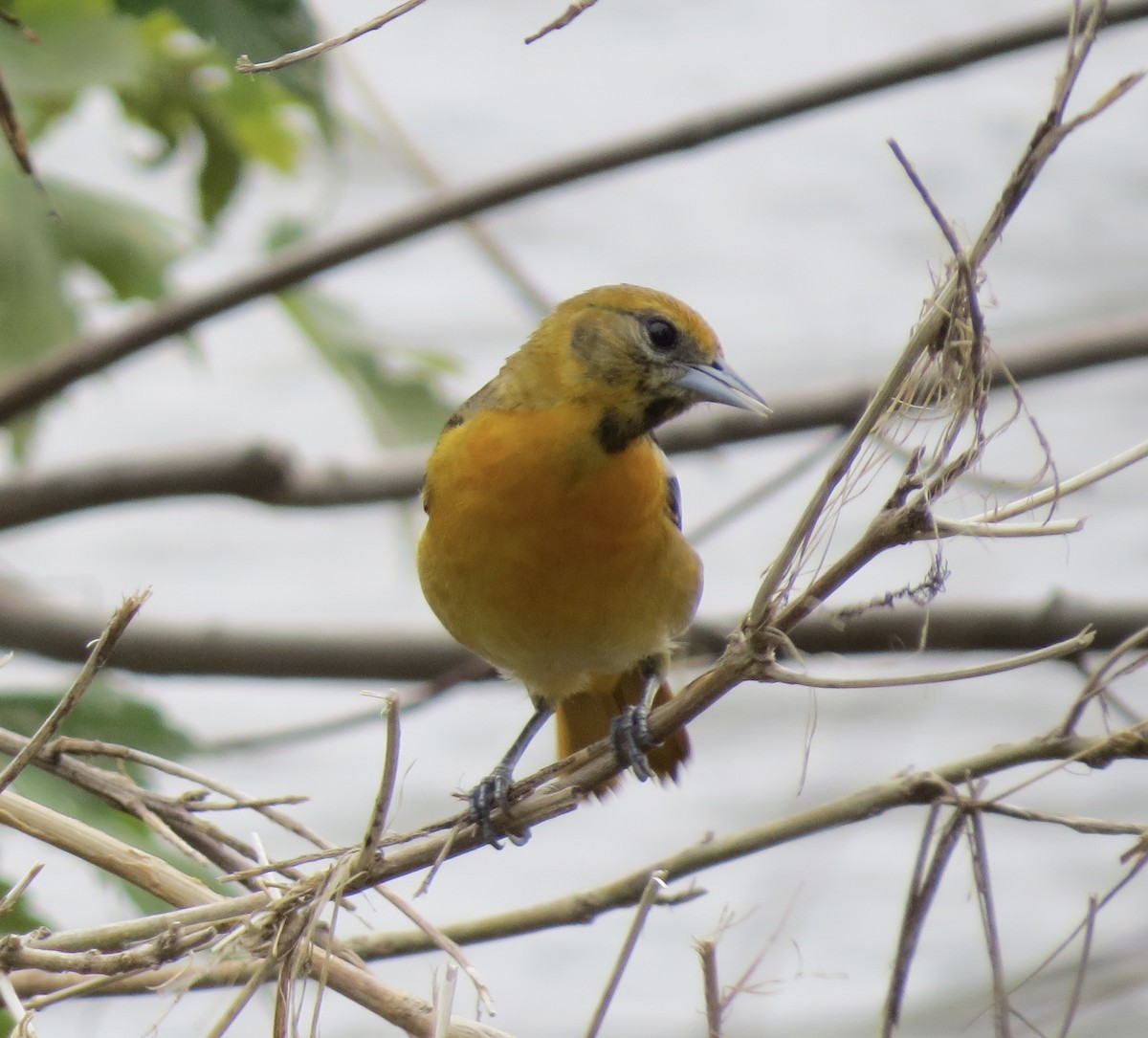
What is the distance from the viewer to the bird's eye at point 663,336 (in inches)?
135

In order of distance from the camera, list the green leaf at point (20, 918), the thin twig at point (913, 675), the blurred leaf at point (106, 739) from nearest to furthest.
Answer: the thin twig at point (913, 675) → the green leaf at point (20, 918) → the blurred leaf at point (106, 739)

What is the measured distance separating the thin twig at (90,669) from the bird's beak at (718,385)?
1.86 meters

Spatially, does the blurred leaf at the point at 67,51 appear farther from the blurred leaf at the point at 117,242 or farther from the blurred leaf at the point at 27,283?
the blurred leaf at the point at 117,242

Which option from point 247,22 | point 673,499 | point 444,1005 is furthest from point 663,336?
point 444,1005

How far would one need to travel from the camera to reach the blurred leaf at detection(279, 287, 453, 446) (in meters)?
3.84

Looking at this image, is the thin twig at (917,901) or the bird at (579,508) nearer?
the thin twig at (917,901)

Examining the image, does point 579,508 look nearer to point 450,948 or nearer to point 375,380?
point 375,380

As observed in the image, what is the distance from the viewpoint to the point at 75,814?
96.7 inches

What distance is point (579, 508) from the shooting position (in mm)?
3252

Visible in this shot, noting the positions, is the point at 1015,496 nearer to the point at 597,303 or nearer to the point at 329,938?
the point at 329,938

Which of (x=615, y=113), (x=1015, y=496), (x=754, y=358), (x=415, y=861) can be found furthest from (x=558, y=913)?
(x=615, y=113)

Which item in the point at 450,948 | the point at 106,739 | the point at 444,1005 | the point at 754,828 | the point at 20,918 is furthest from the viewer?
the point at 106,739

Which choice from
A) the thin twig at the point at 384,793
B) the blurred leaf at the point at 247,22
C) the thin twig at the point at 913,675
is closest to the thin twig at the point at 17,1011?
the thin twig at the point at 384,793

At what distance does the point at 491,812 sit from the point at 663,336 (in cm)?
175
